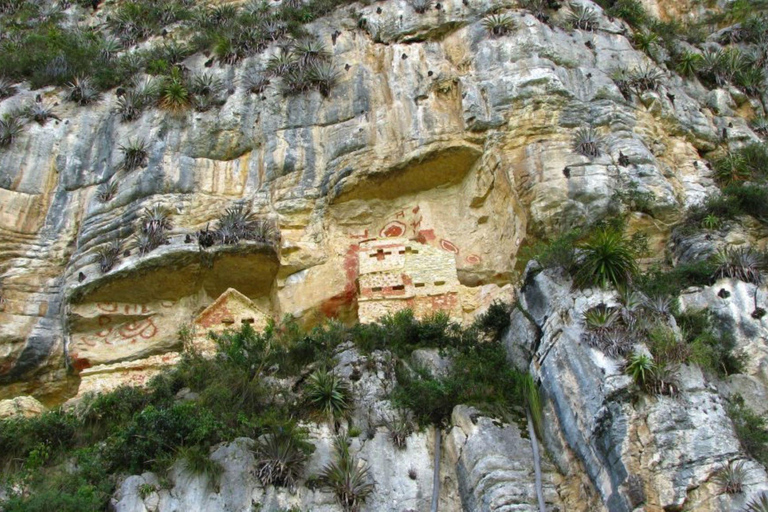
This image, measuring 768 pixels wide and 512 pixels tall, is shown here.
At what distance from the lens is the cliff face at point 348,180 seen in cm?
2089

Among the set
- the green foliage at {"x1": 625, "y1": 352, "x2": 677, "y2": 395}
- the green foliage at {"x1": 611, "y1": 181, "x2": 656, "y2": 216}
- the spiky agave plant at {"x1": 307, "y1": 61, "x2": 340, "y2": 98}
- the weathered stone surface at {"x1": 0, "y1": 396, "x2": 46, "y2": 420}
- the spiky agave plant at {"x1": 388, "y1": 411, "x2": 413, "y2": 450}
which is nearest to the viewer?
the green foliage at {"x1": 625, "y1": 352, "x2": 677, "y2": 395}

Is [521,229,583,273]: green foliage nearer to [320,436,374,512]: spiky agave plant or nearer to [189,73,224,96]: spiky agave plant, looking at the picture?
[320,436,374,512]: spiky agave plant

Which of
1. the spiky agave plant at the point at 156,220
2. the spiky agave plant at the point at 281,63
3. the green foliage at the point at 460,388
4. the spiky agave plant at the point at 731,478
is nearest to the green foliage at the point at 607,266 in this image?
the green foliage at the point at 460,388

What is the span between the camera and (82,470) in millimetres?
15008

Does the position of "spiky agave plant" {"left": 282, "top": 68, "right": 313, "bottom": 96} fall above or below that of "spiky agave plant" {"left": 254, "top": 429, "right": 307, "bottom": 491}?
above

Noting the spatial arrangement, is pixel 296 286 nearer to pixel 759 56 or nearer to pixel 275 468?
pixel 275 468

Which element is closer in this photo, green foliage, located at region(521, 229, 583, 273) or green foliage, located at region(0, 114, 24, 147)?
green foliage, located at region(521, 229, 583, 273)

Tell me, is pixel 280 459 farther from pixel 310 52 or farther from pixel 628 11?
pixel 628 11

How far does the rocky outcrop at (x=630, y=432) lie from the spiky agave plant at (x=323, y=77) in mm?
11254

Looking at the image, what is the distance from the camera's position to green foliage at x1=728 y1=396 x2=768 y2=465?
1378 cm

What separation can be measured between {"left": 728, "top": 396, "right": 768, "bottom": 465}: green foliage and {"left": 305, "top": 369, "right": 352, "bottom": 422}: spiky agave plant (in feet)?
21.3

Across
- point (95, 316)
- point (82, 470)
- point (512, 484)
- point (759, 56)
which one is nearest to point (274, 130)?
point (95, 316)

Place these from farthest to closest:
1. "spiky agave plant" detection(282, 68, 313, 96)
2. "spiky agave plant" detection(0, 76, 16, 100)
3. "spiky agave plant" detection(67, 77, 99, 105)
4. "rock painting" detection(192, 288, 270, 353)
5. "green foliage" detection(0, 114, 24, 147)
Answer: "spiky agave plant" detection(0, 76, 16, 100), "spiky agave plant" detection(67, 77, 99, 105), "spiky agave plant" detection(282, 68, 313, 96), "green foliage" detection(0, 114, 24, 147), "rock painting" detection(192, 288, 270, 353)

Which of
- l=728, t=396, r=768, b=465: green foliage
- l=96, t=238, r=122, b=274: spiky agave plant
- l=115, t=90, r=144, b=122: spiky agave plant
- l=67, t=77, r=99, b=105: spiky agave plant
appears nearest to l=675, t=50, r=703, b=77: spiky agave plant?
l=728, t=396, r=768, b=465: green foliage
